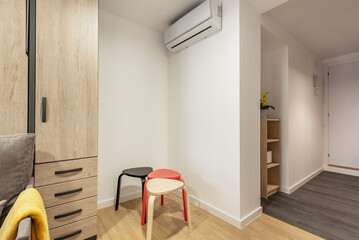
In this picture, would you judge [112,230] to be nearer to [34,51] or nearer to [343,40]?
[34,51]

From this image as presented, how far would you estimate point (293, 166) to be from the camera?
2809mm

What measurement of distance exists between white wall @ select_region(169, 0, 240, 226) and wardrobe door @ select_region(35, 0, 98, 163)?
3.98ft

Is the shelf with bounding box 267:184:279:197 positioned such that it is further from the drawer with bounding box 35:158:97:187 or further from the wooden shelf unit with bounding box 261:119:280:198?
the drawer with bounding box 35:158:97:187

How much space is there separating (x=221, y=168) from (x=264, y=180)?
977mm

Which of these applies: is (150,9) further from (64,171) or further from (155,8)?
(64,171)

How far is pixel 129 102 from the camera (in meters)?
2.40

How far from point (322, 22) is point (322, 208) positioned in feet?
8.38

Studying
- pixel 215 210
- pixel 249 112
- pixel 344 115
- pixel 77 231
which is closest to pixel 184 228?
pixel 215 210

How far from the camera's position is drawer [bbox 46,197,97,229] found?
1.36 metres

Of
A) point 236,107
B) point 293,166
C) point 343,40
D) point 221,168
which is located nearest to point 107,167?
point 221,168

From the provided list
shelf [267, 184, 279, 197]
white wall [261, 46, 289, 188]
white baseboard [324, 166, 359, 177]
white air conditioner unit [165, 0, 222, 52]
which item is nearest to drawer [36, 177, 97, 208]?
white air conditioner unit [165, 0, 222, 52]

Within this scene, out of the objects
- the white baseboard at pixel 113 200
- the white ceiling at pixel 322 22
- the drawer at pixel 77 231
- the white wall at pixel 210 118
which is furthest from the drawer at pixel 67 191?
the white ceiling at pixel 322 22

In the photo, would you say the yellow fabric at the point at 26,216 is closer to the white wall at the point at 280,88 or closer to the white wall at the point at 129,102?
the white wall at the point at 129,102

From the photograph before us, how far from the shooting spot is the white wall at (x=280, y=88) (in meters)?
2.71
